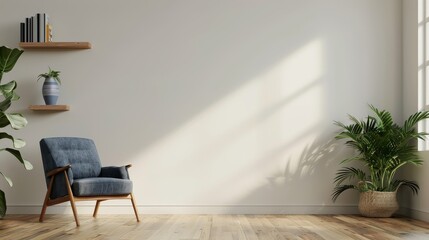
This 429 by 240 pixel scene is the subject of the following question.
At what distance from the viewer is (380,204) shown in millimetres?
5629

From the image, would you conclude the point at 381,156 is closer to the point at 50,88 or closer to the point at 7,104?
the point at 50,88

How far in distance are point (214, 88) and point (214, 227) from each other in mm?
1755

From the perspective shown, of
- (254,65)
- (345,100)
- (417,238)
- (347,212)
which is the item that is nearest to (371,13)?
(345,100)

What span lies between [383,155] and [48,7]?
3.64 meters

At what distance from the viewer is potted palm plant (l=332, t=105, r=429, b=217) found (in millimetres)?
5641

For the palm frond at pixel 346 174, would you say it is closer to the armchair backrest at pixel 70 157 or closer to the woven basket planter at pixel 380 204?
the woven basket planter at pixel 380 204

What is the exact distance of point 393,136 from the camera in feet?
18.6

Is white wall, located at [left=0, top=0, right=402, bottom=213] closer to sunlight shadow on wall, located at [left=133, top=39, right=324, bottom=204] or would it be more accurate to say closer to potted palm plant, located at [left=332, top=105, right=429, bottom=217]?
sunlight shadow on wall, located at [left=133, top=39, right=324, bottom=204]

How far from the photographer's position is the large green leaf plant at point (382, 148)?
18.5 ft

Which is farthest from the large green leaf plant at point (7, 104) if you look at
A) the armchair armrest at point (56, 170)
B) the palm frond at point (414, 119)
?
the palm frond at point (414, 119)

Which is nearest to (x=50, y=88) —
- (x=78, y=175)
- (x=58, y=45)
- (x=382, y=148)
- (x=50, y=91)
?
(x=50, y=91)

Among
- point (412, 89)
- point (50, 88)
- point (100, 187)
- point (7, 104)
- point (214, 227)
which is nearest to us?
point (214, 227)

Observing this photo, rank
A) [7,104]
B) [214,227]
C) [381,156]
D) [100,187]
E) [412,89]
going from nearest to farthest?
[214,227]
[100,187]
[7,104]
[381,156]
[412,89]

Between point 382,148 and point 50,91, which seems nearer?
point 382,148
